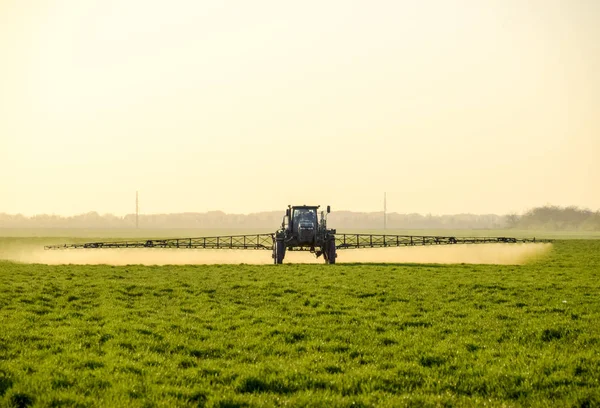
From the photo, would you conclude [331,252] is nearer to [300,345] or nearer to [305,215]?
[305,215]

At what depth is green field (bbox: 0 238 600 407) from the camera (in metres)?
10.8

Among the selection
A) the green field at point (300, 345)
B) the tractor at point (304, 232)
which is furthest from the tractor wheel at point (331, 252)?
the green field at point (300, 345)

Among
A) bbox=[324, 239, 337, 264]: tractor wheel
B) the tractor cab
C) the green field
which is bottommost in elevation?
the green field

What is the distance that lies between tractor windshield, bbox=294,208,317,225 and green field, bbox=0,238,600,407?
18992mm

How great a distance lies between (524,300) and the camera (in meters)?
22.7

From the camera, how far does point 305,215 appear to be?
154ft

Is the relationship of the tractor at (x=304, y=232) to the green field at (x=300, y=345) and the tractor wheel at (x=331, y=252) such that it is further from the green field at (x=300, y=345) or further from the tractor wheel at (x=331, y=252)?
the green field at (x=300, y=345)

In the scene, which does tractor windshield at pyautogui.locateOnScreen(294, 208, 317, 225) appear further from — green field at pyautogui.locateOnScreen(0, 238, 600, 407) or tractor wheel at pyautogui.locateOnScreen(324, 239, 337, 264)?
green field at pyautogui.locateOnScreen(0, 238, 600, 407)

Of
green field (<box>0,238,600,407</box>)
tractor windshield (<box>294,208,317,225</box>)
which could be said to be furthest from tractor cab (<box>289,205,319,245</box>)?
green field (<box>0,238,600,407</box>)

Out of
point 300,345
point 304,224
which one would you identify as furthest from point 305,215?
point 300,345

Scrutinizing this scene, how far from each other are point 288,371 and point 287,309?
879 centimetres

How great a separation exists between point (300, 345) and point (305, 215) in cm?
3240

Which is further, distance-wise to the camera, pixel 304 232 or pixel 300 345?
pixel 304 232

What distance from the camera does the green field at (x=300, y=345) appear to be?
1076 centimetres
